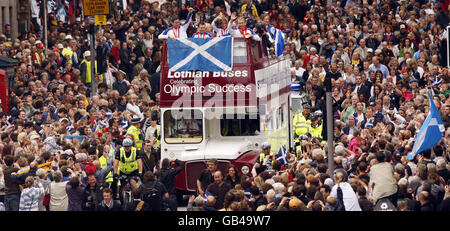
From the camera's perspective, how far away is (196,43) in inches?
895

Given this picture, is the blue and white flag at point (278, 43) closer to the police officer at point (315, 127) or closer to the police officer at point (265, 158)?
the police officer at point (315, 127)

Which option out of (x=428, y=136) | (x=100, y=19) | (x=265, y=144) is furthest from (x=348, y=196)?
(x=100, y=19)

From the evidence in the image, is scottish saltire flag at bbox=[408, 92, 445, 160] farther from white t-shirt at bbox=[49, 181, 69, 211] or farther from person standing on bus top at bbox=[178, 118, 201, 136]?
white t-shirt at bbox=[49, 181, 69, 211]

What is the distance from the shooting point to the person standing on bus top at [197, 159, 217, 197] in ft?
66.3

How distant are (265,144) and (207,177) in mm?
1374

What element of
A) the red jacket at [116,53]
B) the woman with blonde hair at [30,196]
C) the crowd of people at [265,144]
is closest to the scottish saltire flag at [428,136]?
the crowd of people at [265,144]

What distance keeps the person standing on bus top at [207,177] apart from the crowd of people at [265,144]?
0.08ft

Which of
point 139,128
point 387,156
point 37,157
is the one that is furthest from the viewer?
point 139,128

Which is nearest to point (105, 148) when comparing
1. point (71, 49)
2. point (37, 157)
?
point (37, 157)

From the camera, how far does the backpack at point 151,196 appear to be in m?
18.6

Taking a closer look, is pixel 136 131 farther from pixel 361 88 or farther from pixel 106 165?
pixel 361 88

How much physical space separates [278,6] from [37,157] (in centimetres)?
1700

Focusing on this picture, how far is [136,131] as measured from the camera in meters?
24.7

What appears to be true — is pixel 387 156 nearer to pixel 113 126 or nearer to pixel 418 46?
pixel 113 126
